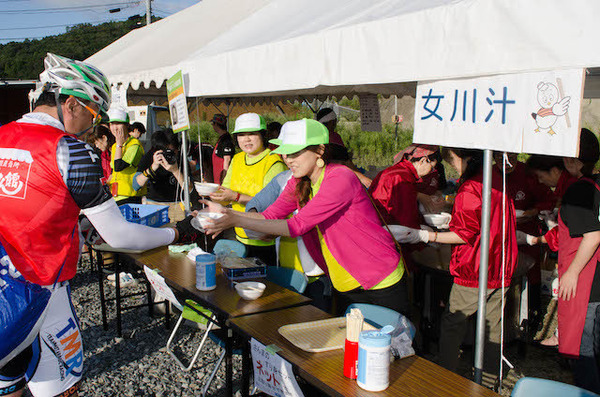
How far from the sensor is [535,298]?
13.1 ft

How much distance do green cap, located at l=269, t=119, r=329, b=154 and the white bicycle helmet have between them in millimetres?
884

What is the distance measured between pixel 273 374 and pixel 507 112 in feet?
4.59

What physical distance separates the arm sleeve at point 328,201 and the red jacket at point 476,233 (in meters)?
0.80

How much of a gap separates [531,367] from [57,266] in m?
3.39

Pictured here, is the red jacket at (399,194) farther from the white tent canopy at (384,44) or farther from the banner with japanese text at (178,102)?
the banner with japanese text at (178,102)

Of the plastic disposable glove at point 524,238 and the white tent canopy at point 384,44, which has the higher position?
→ the white tent canopy at point 384,44

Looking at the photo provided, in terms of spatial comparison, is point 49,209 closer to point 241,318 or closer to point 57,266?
point 57,266

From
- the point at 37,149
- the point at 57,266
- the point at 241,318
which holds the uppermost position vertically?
the point at 37,149

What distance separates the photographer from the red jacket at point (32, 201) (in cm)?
170

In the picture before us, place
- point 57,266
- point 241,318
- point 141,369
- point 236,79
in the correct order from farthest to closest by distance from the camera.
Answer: point 141,369 → point 236,79 → point 241,318 → point 57,266

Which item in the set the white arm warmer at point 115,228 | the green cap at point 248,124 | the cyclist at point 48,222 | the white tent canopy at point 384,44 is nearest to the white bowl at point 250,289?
the white arm warmer at point 115,228

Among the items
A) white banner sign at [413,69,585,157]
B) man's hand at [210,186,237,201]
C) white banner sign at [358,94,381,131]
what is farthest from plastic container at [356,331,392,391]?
white banner sign at [358,94,381,131]

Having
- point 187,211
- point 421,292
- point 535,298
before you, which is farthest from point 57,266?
point 535,298

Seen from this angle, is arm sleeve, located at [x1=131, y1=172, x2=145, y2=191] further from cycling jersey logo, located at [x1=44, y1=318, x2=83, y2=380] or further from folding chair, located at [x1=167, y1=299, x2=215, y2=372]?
cycling jersey logo, located at [x1=44, y1=318, x2=83, y2=380]
